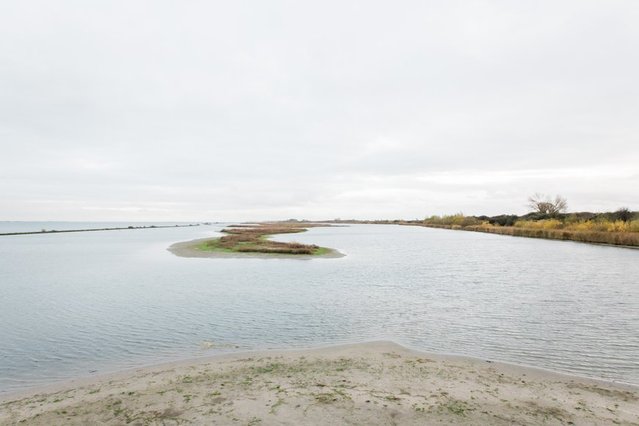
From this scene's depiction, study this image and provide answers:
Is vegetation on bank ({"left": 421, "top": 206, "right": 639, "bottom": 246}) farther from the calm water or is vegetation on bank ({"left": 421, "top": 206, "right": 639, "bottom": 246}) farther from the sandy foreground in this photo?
the sandy foreground

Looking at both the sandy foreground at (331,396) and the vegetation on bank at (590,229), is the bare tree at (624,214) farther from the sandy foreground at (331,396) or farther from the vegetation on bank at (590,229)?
the sandy foreground at (331,396)

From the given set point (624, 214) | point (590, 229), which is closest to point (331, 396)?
point (590, 229)

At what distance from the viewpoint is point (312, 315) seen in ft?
54.6

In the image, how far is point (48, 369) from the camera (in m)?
10.7

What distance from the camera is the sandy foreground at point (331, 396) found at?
712cm

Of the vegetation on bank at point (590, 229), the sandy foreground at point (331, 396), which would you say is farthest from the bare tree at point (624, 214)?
the sandy foreground at point (331, 396)

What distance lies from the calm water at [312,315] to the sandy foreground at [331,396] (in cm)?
149

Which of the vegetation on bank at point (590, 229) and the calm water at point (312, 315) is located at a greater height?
the vegetation on bank at point (590, 229)

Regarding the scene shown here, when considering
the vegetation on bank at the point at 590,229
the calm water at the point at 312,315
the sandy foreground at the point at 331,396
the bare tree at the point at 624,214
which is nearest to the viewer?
the sandy foreground at the point at 331,396

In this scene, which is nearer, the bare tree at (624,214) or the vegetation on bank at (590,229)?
the vegetation on bank at (590,229)

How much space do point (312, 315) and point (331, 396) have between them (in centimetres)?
865

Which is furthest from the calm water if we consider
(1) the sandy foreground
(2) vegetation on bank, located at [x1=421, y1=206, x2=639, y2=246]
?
(2) vegetation on bank, located at [x1=421, y1=206, x2=639, y2=246]

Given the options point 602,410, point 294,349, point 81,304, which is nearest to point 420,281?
point 294,349

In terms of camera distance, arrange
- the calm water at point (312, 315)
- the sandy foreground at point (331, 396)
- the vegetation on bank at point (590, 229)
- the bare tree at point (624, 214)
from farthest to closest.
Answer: the bare tree at point (624, 214), the vegetation on bank at point (590, 229), the calm water at point (312, 315), the sandy foreground at point (331, 396)
